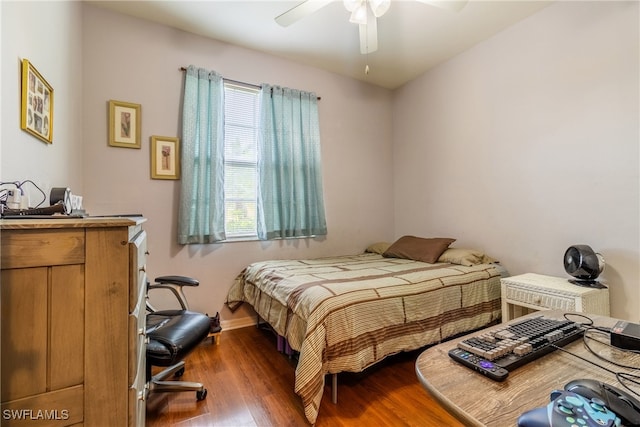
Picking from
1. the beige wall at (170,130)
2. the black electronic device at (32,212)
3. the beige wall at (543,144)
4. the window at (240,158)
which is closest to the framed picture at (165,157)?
the beige wall at (170,130)

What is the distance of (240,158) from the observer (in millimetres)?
2875

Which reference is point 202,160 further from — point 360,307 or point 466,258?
point 466,258

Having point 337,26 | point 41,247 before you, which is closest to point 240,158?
point 337,26

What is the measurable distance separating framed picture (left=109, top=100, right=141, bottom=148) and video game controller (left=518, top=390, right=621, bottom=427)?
289 centimetres

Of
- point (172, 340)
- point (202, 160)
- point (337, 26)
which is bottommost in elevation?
point (172, 340)

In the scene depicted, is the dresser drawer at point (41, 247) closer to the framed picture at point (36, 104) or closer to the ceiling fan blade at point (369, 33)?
the framed picture at point (36, 104)

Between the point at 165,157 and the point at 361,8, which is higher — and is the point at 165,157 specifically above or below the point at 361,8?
below

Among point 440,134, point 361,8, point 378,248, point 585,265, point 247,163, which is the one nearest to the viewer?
point 361,8

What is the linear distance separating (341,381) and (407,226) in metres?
2.25

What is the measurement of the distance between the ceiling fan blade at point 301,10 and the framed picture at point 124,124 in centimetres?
147

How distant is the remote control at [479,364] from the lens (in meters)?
0.65

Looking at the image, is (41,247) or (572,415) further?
(41,247)

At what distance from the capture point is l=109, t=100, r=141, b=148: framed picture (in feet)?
7.66

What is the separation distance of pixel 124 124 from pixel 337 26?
2019mm
